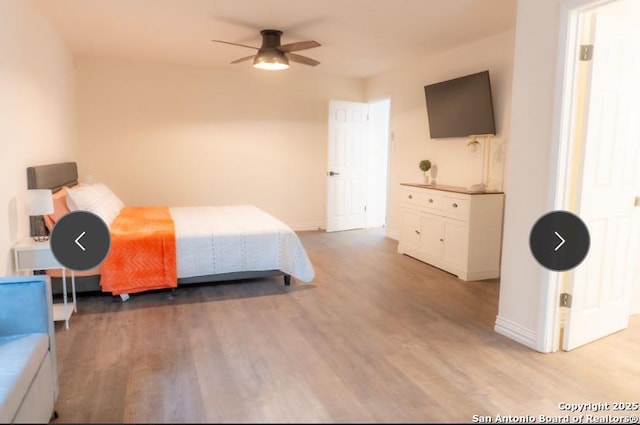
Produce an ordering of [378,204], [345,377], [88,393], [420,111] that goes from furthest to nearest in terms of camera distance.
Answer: [378,204]
[420,111]
[345,377]
[88,393]

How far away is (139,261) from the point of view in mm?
3252

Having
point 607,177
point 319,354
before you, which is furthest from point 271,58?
point 607,177

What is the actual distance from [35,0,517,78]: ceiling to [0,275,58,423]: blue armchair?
8.53 feet

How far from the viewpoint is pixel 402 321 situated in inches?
116

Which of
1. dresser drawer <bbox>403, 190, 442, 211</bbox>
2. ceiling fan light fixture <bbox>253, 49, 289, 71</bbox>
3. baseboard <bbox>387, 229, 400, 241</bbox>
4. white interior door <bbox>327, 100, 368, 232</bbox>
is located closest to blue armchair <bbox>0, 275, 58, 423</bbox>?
ceiling fan light fixture <bbox>253, 49, 289, 71</bbox>

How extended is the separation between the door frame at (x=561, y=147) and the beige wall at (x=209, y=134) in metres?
4.10

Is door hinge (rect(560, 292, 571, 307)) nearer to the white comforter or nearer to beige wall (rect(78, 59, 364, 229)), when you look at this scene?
the white comforter

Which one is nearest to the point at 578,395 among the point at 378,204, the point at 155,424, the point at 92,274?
the point at 155,424

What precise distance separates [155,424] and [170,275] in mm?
3032

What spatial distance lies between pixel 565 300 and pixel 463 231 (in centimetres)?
157

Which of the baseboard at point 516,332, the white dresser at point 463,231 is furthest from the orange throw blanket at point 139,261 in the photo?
the white dresser at point 463,231

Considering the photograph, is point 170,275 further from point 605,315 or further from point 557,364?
point 605,315

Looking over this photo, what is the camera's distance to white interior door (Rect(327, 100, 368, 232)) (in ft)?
20.5

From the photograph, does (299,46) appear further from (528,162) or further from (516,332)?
(516,332)
